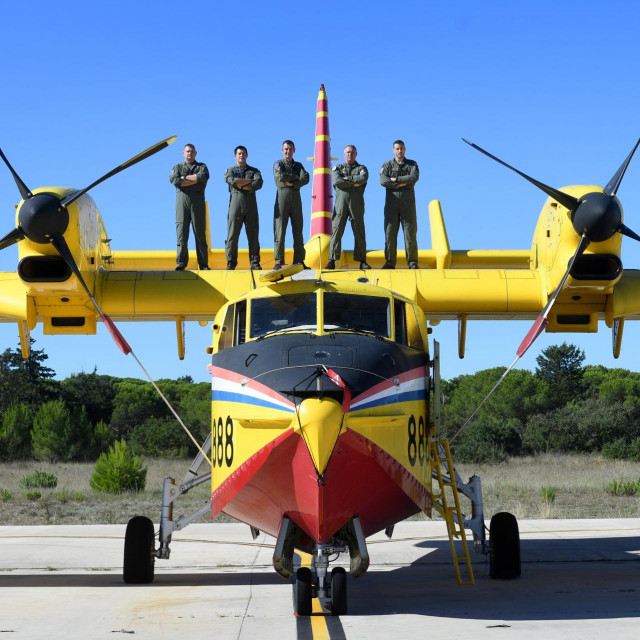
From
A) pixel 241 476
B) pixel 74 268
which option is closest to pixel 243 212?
pixel 74 268

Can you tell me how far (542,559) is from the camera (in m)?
13.8

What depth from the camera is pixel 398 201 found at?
14266mm

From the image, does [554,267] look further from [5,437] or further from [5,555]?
[5,437]

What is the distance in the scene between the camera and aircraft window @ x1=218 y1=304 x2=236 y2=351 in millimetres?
9969

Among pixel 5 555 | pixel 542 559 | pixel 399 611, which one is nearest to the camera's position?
pixel 399 611

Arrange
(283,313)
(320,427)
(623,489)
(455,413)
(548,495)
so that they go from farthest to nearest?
(455,413), (623,489), (548,495), (283,313), (320,427)

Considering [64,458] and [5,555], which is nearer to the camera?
[5,555]

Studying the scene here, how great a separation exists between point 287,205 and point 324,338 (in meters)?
6.15

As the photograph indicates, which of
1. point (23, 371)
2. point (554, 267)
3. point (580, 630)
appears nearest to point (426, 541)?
point (554, 267)

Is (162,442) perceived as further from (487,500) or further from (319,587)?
(319,587)

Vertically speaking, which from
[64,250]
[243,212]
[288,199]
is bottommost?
[64,250]

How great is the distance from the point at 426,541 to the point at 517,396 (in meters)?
43.0

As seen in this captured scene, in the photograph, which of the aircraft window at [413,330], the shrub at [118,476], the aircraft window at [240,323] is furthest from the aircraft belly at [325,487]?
the shrub at [118,476]

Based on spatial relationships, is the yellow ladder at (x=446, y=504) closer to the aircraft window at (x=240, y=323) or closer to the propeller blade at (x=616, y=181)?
the aircraft window at (x=240, y=323)
